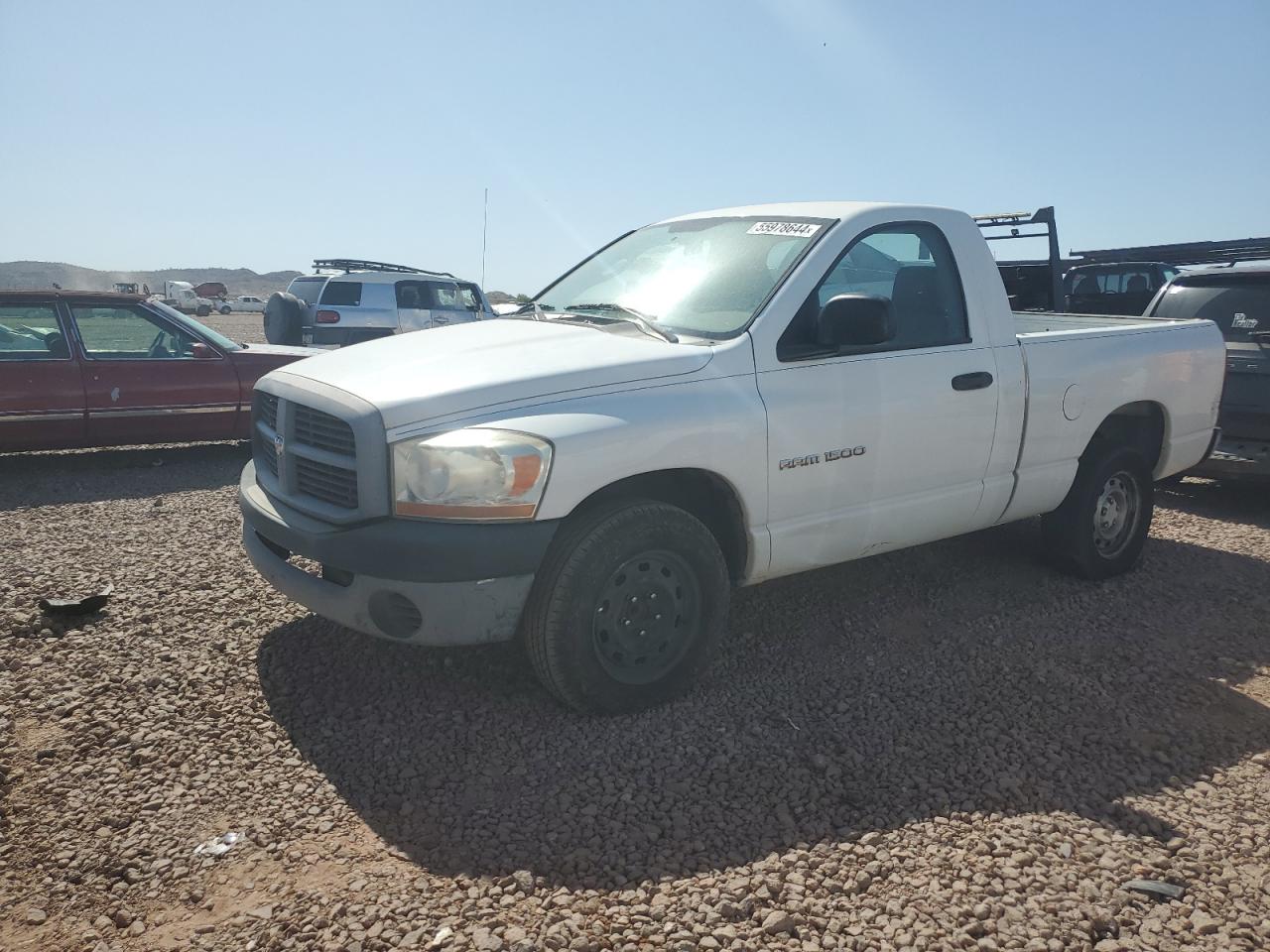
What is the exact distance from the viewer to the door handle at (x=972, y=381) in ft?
14.4

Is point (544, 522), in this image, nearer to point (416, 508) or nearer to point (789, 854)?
point (416, 508)

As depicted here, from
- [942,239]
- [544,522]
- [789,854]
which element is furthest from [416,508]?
[942,239]

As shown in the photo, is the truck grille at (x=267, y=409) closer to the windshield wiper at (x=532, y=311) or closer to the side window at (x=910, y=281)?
the windshield wiper at (x=532, y=311)

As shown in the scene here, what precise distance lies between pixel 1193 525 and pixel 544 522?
5.54 m

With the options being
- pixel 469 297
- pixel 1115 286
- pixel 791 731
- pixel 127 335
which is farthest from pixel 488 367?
A: pixel 1115 286

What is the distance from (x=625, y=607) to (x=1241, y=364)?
578 centimetres

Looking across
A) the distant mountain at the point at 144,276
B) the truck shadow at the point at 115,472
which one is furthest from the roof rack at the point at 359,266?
the distant mountain at the point at 144,276

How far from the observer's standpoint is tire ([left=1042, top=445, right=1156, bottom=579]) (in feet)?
17.2

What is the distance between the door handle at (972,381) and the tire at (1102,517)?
109 cm

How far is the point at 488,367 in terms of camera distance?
3553 millimetres

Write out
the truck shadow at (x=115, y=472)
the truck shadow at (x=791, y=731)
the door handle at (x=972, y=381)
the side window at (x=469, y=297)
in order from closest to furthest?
the truck shadow at (x=791, y=731) → the door handle at (x=972, y=381) → the truck shadow at (x=115, y=472) → the side window at (x=469, y=297)

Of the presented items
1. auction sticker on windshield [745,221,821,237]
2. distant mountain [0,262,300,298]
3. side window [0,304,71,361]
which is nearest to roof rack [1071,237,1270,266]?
auction sticker on windshield [745,221,821,237]

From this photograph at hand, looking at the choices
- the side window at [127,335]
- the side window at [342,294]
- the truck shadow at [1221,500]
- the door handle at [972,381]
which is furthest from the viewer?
the side window at [342,294]

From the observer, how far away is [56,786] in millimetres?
3137
